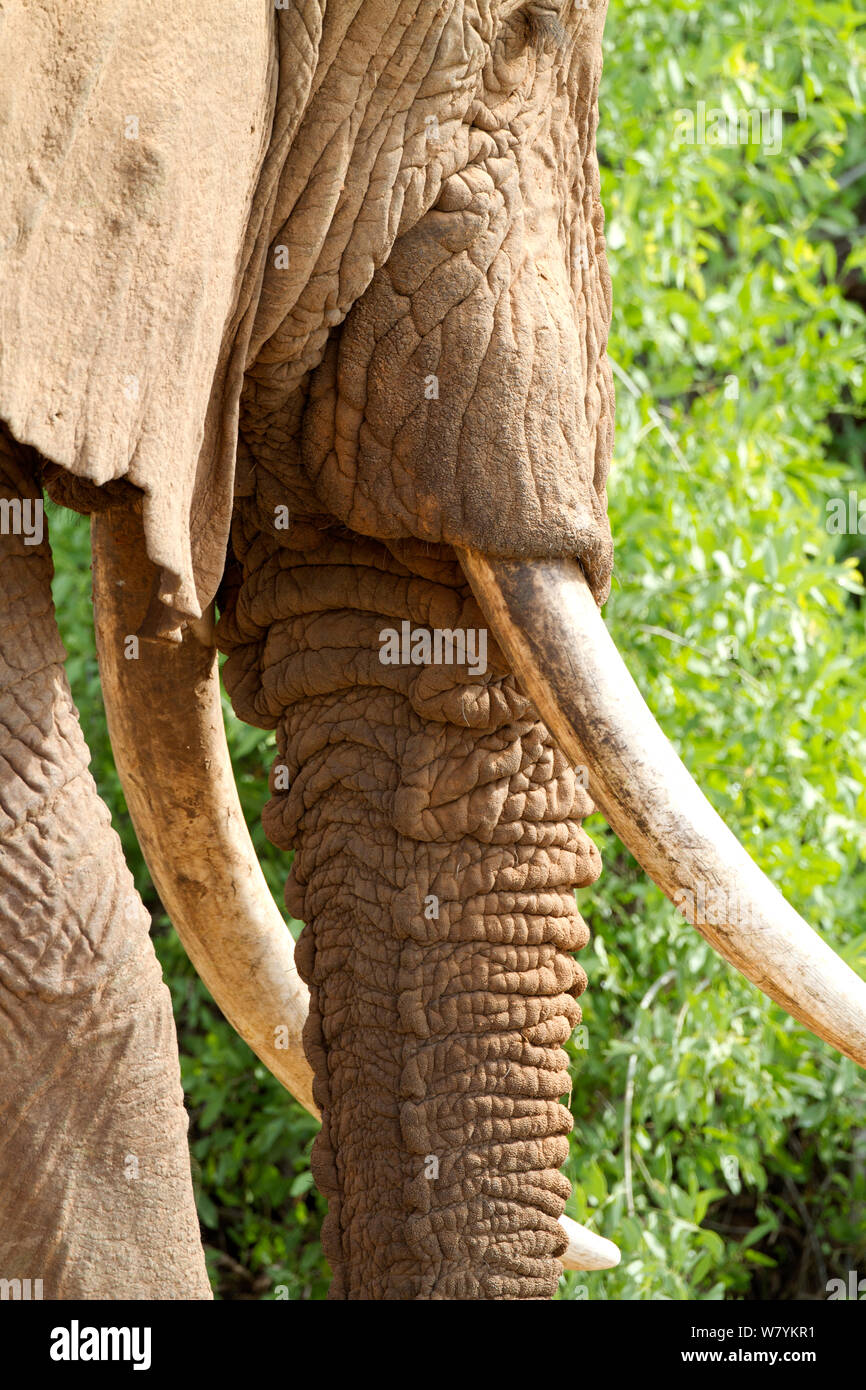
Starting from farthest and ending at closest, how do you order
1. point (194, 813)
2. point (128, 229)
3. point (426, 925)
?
1. point (194, 813)
2. point (426, 925)
3. point (128, 229)

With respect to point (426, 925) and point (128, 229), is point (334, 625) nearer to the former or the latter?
point (426, 925)

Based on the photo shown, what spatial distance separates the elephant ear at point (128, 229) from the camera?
134 cm

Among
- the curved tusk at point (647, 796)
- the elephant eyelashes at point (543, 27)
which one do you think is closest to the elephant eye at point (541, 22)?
the elephant eyelashes at point (543, 27)

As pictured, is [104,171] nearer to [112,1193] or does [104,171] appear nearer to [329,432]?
[329,432]

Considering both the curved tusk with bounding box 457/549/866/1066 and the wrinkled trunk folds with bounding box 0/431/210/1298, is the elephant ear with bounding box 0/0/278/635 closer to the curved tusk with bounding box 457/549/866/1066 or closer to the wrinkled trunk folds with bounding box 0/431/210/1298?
the wrinkled trunk folds with bounding box 0/431/210/1298

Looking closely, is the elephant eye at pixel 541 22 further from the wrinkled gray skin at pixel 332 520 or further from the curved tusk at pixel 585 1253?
the curved tusk at pixel 585 1253

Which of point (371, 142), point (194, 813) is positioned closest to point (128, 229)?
point (371, 142)

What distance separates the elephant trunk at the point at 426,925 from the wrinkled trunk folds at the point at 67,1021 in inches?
13.4

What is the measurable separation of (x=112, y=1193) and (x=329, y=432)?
2.21 feet

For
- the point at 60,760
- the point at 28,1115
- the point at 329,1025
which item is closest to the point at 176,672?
the point at 329,1025

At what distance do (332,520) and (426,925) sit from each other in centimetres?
39

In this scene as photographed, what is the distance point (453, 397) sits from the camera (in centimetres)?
170

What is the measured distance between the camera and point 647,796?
166 centimetres

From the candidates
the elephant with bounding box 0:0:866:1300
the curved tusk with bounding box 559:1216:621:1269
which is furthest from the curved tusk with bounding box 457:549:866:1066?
the curved tusk with bounding box 559:1216:621:1269
